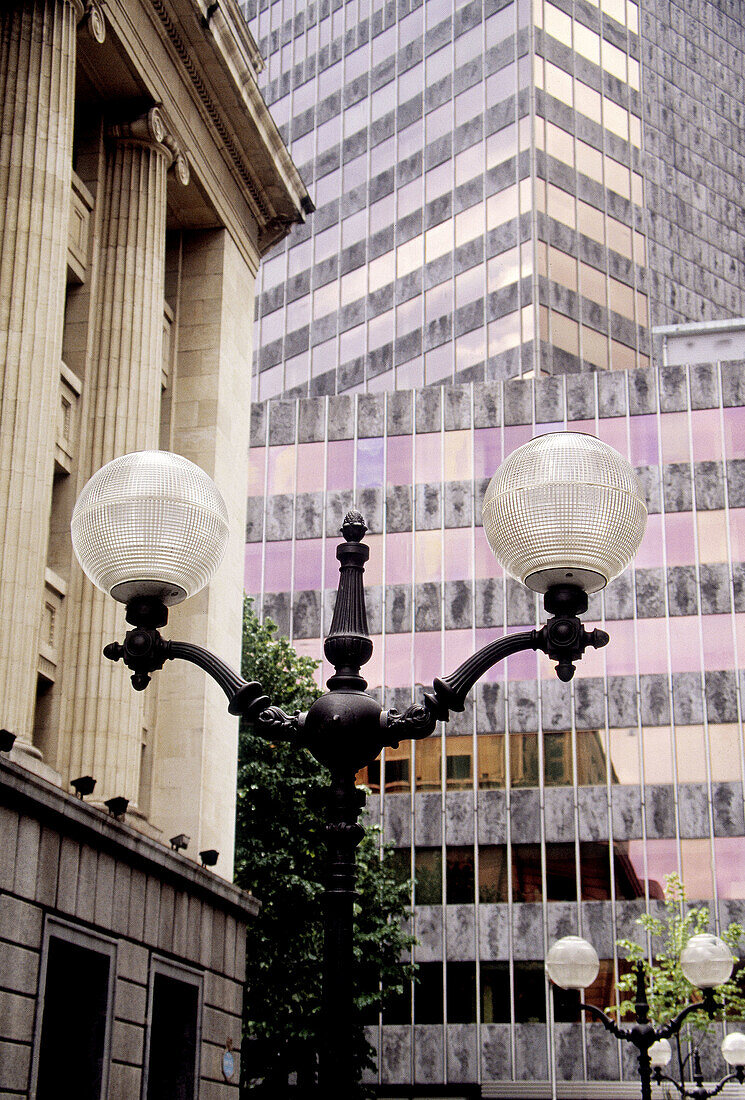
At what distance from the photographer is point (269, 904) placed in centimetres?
2873

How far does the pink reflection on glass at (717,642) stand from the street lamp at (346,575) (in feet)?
131

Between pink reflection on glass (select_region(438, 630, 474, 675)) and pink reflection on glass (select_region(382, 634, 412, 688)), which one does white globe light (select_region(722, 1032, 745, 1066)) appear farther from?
pink reflection on glass (select_region(382, 634, 412, 688))

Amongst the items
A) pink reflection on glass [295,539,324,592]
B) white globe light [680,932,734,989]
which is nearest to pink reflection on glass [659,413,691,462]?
pink reflection on glass [295,539,324,592]

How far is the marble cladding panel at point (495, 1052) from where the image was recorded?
42469 mm

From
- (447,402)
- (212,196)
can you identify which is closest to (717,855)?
(447,402)

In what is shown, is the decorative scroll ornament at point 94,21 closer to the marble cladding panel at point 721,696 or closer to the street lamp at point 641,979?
the street lamp at point 641,979

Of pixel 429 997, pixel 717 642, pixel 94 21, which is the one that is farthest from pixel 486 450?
pixel 94 21

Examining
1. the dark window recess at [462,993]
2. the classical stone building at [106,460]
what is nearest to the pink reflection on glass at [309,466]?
the dark window recess at [462,993]

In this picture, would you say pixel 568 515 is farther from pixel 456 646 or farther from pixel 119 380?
pixel 456 646

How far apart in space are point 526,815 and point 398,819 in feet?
14.0

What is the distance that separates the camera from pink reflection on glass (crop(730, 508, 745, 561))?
4588 cm

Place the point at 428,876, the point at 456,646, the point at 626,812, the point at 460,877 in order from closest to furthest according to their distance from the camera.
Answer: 1. the point at 626,812
2. the point at 460,877
3. the point at 428,876
4. the point at 456,646

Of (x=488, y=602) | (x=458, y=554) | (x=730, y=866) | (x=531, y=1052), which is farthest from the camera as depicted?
(x=458, y=554)

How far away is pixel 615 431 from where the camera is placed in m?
48.2
